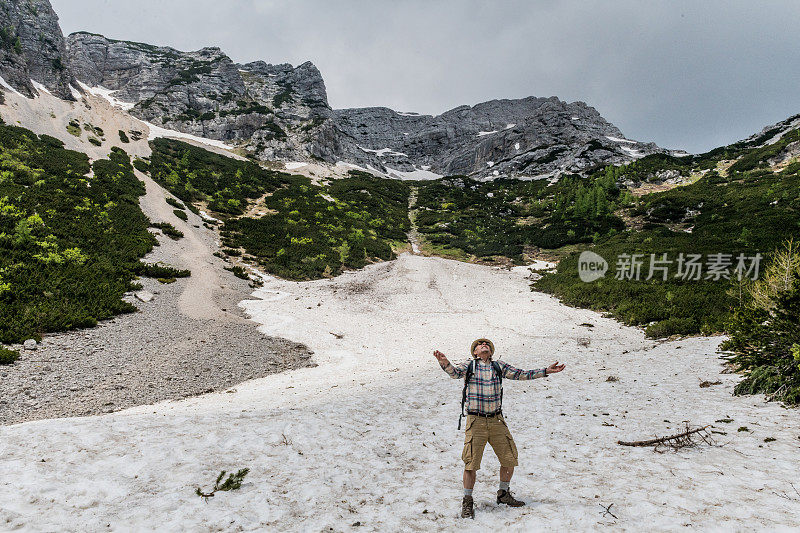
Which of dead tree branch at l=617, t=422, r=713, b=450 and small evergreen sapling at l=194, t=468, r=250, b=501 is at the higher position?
dead tree branch at l=617, t=422, r=713, b=450

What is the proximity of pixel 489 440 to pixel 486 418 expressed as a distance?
0.96 feet

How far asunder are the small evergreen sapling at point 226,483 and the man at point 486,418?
10.4 feet

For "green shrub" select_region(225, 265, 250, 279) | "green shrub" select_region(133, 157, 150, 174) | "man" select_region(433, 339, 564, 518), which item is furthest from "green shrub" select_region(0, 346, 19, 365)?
"green shrub" select_region(133, 157, 150, 174)

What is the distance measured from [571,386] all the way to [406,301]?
15.6 m

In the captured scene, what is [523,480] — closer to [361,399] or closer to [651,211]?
[361,399]

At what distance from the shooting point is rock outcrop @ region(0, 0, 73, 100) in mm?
53228

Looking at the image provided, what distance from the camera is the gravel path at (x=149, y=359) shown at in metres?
8.54

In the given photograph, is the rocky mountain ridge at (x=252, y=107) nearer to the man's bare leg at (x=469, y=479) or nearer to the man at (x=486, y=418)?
the man at (x=486, y=418)

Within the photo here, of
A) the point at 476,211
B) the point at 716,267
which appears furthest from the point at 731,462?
the point at 476,211

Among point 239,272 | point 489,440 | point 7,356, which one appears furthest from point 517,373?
point 239,272

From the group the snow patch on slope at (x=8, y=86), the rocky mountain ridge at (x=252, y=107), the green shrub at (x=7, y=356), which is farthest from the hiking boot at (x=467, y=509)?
the rocky mountain ridge at (x=252, y=107)

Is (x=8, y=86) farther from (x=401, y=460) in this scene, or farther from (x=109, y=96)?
(x=401, y=460)

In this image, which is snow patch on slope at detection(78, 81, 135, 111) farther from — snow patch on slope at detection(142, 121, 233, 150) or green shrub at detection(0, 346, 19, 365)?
green shrub at detection(0, 346, 19, 365)

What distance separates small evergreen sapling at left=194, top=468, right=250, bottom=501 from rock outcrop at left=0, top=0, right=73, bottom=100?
7818 cm
